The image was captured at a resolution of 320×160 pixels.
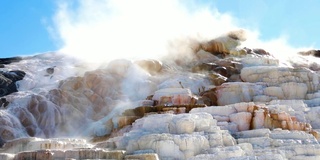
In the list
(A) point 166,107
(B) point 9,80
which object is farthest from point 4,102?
(A) point 166,107

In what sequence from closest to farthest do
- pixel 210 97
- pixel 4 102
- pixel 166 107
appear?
pixel 166 107 → pixel 4 102 → pixel 210 97

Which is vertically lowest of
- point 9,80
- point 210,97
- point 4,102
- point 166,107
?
point 166,107

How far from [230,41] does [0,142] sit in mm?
20050

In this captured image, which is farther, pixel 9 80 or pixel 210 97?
pixel 9 80

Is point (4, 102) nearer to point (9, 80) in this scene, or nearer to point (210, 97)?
point (9, 80)

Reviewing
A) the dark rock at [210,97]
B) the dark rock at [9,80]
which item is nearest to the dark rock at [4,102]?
the dark rock at [9,80]

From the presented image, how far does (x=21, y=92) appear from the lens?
2853 centimetres

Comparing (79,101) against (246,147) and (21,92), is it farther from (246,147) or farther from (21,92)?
(246,147)

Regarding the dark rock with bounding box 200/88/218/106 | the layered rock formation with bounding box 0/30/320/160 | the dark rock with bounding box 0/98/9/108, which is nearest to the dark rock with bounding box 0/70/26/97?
the layered rock formation with bounding box 0/30/320/160

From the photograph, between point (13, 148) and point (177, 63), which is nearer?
point (13, 148)

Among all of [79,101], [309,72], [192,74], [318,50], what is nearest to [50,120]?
[79,101]

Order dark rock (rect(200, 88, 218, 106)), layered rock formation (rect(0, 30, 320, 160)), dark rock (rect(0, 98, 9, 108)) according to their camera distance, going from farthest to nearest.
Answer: dark rock (rect(200, 88, 218, 106))
dark rock (rect(0, 98, 9, 108))
layered rock formation (rect(0, 30, 320, 160))

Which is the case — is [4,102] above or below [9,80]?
below

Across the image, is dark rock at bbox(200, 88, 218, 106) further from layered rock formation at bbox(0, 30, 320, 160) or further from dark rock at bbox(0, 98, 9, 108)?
dark rock at bbox(0, 98, 9, 108)
